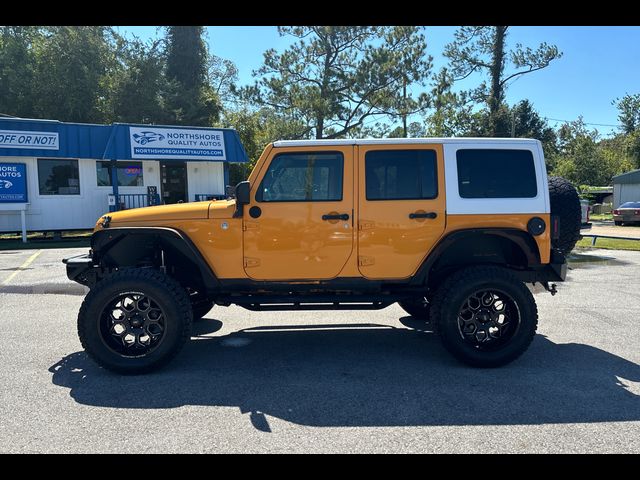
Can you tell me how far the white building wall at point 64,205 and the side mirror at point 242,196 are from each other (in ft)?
48.0

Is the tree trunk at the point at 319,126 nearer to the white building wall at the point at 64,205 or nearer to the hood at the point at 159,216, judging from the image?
the white building wall at the point at 64,205

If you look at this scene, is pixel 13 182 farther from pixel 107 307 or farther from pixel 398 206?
pixel 398 206

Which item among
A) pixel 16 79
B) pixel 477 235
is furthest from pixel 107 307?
pixel 16 79

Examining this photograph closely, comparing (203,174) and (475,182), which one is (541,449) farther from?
(203,174)

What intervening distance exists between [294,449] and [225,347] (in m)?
2.31

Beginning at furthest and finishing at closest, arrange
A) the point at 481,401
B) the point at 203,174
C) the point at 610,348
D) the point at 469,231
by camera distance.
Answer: the point at 203,174, the point at 610,348, the point at 469,231, the point at 481,401

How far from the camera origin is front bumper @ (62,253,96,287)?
4.62 metres

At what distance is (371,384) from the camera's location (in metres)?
4.07

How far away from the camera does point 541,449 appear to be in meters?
2.99

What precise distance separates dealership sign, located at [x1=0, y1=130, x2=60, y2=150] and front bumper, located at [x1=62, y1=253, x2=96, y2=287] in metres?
13.4

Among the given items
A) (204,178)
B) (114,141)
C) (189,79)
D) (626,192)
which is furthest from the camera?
(626,192)

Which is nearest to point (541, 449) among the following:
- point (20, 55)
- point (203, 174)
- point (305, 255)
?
point (305, 255)

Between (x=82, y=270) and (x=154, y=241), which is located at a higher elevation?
(x=154, y=241)

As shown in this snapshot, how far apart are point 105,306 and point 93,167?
14.4 metres
